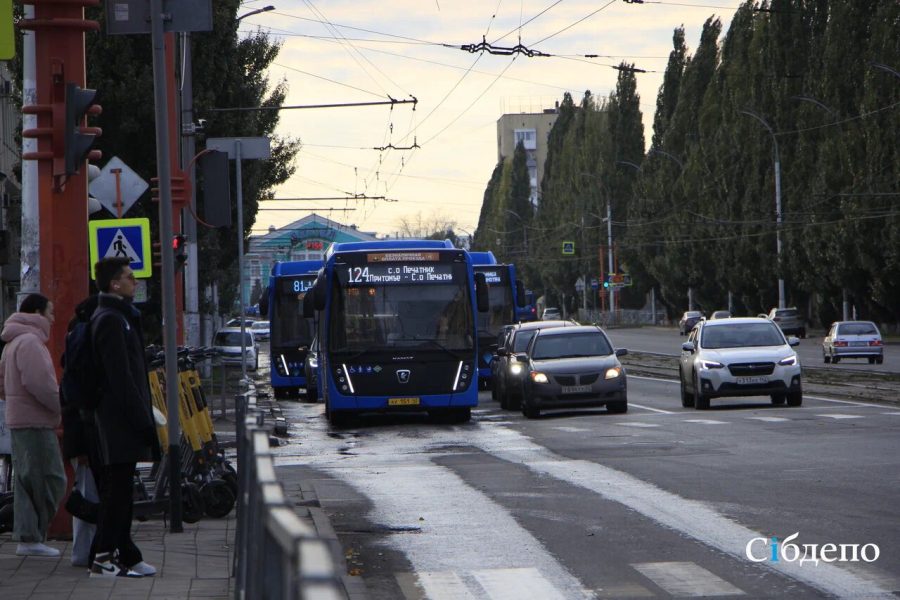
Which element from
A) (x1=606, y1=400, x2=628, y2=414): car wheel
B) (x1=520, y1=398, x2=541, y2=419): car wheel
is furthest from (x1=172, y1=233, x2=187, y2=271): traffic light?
(x1=606, y1=400, x2=628, y2=414): car wheel

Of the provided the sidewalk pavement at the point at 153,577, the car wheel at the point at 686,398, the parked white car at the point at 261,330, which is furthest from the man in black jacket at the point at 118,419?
Result: the parked white car at the point at 261,330

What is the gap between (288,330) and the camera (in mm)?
38531

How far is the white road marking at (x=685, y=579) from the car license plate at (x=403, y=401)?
16461 millimetres

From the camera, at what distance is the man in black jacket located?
8.57m

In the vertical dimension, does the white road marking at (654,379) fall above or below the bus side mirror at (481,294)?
below

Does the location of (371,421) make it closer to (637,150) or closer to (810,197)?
(810,197)

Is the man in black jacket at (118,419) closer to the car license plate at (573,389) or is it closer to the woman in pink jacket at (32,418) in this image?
the woman in pink jacket at (32,418)

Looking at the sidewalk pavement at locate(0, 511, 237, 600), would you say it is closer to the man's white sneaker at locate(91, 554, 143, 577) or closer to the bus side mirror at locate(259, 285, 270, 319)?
the man's white sneaker at locate(91, 554, 143, 577)

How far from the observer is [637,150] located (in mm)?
112188

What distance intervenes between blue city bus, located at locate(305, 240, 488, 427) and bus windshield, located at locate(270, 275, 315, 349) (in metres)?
12.4

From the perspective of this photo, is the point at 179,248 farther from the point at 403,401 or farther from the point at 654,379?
the point at 654,379

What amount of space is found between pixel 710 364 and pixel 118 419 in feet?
61.7

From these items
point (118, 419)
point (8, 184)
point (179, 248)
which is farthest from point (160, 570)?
point (8, 184)

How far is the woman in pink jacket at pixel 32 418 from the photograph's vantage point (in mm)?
9641
